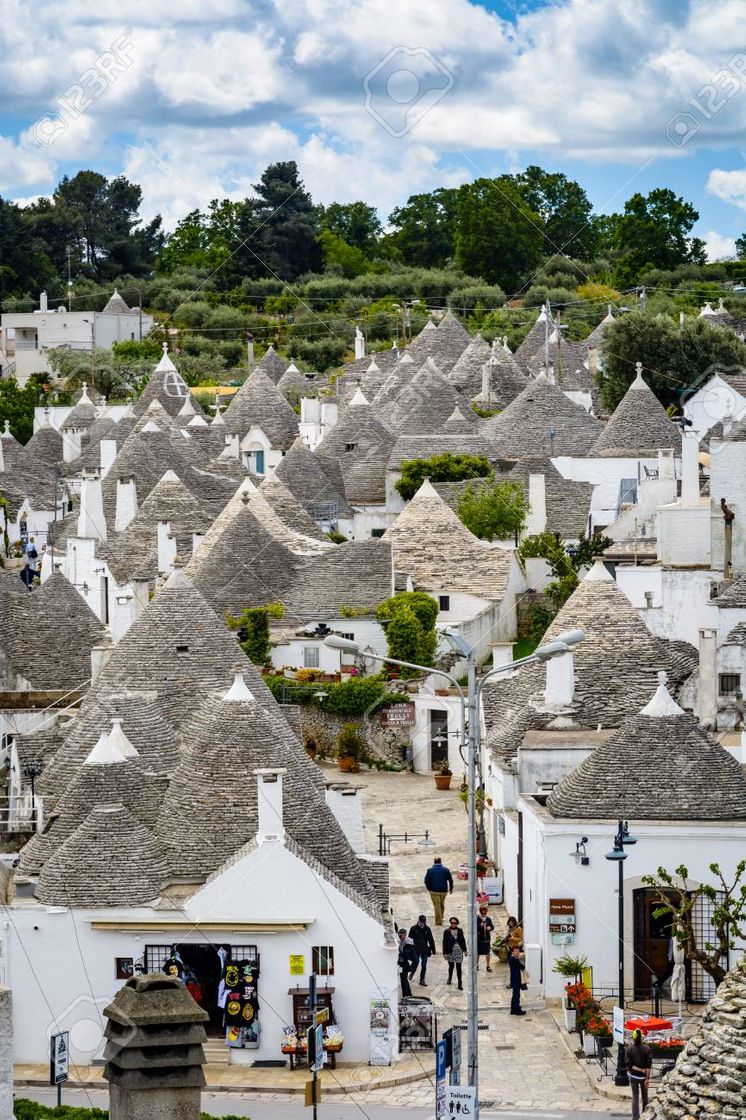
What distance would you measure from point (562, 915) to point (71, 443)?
6997 centimetres

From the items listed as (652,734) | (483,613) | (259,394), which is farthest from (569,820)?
(259,394)

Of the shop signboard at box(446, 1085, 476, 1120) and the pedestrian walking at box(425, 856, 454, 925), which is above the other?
the pedestrian walking at box(425, 856, 454, 925)

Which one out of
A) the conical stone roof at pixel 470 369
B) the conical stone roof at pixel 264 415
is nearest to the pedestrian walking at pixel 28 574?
the conical stone roof at pixel 264 415

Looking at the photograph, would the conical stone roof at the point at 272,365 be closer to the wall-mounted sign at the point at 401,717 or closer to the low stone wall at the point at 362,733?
the low stone wall at the point at 362,733

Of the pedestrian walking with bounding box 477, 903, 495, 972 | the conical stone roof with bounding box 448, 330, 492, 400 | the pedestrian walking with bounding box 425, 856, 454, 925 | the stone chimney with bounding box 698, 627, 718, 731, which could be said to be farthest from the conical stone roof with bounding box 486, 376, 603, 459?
the pedestrian walking with bounding box 477, 903, 495, 972

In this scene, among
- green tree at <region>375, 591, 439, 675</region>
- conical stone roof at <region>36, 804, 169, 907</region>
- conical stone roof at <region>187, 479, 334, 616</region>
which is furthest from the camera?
conical stone roof at <region>187, 479, 334, 616</region>

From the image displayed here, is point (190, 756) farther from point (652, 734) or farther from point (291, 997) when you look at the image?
point (652, 734)

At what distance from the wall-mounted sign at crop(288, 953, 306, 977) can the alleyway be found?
2011mm

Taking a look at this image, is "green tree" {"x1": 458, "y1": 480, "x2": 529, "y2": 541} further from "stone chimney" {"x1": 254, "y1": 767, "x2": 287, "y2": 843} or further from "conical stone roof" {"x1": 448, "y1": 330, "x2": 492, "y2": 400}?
"stone chimney" {"x1": 254, "y1": 767, "x2": 287, "y2": 843}

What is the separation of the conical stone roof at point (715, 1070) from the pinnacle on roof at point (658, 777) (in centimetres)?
1856

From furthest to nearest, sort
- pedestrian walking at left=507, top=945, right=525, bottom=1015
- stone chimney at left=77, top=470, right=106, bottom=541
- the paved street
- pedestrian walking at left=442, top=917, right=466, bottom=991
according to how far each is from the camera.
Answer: stone chimney at left=77, top=470, right=106, bottom=541 < pedestrian walking at left=442, top=917, right=466, bottom=991 < pedestrian walking at left=507, top=945, right=525, bottom=1015 < the paved street

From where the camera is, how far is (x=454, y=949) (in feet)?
114

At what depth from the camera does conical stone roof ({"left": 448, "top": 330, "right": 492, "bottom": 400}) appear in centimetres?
9750

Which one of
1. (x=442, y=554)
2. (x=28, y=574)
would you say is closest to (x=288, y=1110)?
(x=442, y=554)
